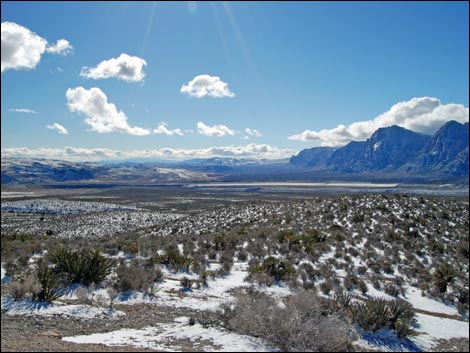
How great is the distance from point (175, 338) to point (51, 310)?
9.75 ft

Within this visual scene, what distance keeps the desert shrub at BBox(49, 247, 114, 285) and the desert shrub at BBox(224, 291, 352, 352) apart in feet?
13.9

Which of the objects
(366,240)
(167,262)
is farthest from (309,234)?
(167,262)

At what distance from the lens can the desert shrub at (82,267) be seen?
9.96 meters

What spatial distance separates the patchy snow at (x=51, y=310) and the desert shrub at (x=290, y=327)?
289cm

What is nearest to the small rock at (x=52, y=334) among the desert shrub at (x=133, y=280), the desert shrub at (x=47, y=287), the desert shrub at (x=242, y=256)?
the desert shrub at (x=47, y=287)

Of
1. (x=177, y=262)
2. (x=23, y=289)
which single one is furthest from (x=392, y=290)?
(x=23, y=289)

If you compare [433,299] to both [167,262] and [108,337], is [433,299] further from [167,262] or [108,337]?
[108,337]

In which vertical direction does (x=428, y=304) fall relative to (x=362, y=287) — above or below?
below

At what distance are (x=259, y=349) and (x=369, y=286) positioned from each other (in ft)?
25.9

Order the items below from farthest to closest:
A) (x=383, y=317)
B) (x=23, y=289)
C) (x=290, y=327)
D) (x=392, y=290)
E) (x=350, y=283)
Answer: (x=350, y=283), (x=392, y=290), (x=383, y=317), (x=23, y=289), (x=290, y=327)

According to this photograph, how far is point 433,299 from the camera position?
12.4 m

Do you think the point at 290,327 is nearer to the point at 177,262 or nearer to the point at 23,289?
the point at 23,289

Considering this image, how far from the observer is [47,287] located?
8438mm

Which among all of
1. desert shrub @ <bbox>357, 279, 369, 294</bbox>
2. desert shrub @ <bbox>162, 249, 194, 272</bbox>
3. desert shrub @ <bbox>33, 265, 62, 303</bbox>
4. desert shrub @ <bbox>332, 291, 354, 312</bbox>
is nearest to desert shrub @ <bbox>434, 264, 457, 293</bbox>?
desert shrub @ <bbox>357, 279, 369, 294</bbox>
